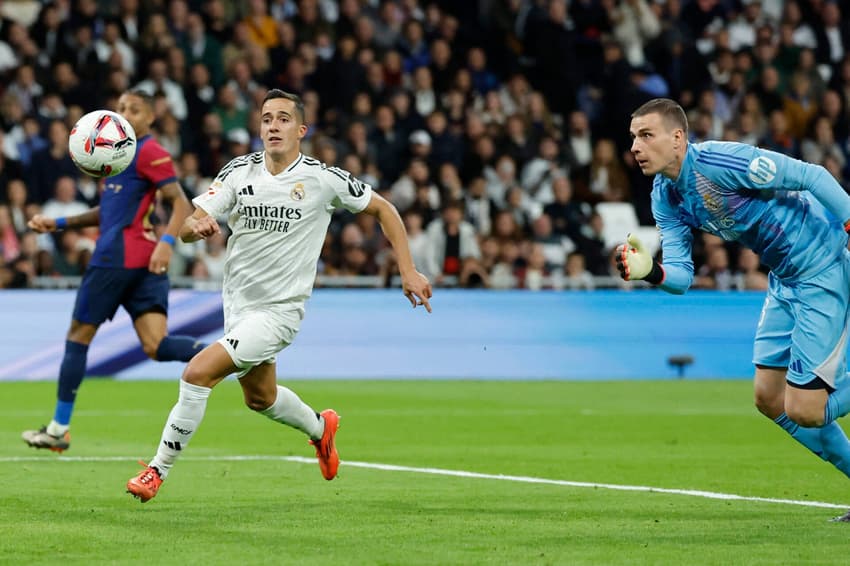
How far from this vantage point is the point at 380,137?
23156 millimetres

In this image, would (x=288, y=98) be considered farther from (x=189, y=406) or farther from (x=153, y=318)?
(x=153, y=318)

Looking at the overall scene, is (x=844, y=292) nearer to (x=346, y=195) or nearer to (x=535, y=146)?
(x=346, y=195)

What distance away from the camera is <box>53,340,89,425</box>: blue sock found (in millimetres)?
11922

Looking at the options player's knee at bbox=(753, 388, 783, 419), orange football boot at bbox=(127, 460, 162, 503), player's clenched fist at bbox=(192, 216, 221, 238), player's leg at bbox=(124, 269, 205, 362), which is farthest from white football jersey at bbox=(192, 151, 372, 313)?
player's leg at bbox=(124, 269, 205, 362)

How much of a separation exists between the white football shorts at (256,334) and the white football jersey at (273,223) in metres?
0.07

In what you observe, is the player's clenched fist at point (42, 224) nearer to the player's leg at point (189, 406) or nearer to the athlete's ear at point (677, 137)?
the player's leg at point (189, 406)

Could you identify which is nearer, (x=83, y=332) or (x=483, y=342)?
(x=83, y=332)

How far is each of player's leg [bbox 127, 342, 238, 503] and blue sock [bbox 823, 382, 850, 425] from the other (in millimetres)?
3329

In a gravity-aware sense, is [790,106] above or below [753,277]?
above

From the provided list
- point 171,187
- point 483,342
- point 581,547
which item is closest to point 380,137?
point 483,342

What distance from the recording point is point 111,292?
1217cm

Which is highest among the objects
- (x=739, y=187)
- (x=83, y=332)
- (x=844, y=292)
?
(x=739, y=187)

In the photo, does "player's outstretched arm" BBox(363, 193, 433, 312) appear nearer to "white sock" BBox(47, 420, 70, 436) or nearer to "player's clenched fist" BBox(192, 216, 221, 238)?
"player's clenched fist" BBox(192, 216, 221, 238)

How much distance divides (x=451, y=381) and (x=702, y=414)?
4.68 m
